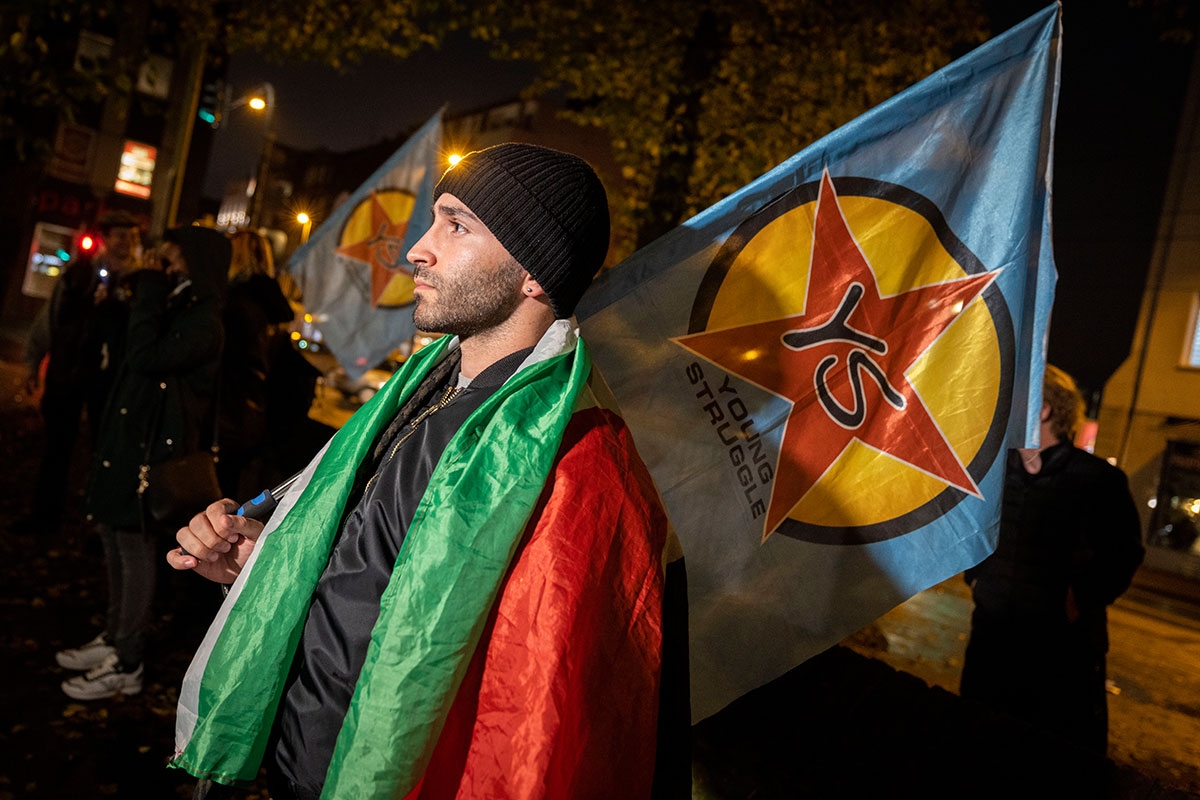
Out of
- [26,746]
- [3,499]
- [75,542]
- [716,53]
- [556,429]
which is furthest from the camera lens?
[716,53]

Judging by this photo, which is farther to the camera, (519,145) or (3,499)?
(3,499)

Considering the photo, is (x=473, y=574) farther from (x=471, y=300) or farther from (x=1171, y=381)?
(x=1171, y=381)

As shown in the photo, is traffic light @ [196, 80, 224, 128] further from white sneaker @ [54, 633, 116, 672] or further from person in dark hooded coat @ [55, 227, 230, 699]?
white sneaker @ [54, 633, 116, 672]

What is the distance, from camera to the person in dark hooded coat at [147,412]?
3.80 metres

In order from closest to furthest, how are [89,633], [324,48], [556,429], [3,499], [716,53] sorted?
[556,429] → [89,633] → [3,499] → [716,53] → [324,48]

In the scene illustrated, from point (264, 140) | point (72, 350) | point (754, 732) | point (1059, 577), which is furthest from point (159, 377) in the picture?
point (264, 140)

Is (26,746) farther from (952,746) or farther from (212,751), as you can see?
(952,746)

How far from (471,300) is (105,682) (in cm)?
334

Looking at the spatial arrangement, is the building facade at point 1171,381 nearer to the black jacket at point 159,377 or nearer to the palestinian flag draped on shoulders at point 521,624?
the black jacket at point 159,377

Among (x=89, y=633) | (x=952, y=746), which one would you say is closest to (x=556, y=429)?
(x=952, y=746)

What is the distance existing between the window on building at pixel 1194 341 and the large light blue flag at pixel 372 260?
19.4 metres

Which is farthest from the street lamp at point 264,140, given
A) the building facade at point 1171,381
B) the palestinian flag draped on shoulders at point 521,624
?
the building facade at point 1171,381

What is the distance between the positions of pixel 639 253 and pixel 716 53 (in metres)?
6.63

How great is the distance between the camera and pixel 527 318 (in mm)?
1856
